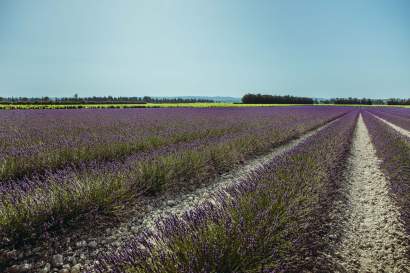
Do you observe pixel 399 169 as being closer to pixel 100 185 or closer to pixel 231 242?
pixel 231 242

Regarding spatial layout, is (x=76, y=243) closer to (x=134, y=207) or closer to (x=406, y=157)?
(x=134, y=207)

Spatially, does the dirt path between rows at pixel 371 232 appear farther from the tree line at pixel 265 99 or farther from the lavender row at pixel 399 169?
the tree line at pixel 265 99

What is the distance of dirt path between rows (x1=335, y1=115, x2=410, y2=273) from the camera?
2158 mm

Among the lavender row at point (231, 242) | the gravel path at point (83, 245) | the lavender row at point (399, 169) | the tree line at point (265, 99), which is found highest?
the tree line at point (265, 99)

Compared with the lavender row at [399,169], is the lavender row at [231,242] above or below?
above

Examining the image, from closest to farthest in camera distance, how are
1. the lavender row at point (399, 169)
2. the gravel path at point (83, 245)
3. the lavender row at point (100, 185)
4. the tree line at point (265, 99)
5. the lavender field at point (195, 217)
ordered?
the lavender field at point (195, 217), the gravel path at point (83, 245), the lavender row at point (100, 185), the lavender row at point (399, 169), the tree line at point (265, 99)

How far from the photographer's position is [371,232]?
9.04 feet

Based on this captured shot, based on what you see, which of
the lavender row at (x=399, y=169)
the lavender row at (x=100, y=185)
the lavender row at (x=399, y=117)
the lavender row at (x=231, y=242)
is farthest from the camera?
the lavender row at (x=399, y=117)

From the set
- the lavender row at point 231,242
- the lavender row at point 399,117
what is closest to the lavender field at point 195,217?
the lavender row at point 231,242

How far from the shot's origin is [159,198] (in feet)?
12.4

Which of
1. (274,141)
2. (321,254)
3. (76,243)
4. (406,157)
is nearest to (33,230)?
(76,243)

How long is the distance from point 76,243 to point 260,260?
6.29 feet

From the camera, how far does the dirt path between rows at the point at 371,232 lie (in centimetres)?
216

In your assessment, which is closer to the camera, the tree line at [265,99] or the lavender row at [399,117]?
the lavender row at [399,117]
